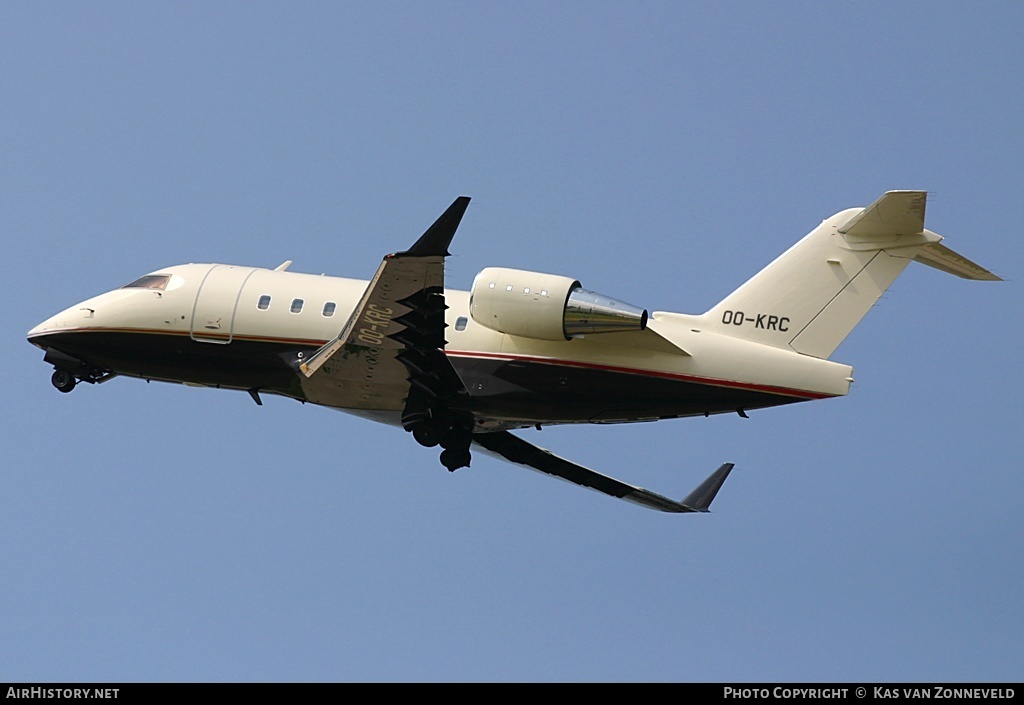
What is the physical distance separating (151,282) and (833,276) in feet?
45.5

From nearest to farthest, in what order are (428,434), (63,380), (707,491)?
(428,434) → (63,380) → (707,491)

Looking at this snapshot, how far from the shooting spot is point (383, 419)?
30.5 meters

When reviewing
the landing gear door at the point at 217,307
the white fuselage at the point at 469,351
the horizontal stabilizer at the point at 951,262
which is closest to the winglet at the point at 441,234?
the white fuselage at the point at 469,351

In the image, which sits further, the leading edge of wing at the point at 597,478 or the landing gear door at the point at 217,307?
the leading edge of wing at the point at 597,478

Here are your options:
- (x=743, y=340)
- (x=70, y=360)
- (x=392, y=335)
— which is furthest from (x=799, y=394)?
(x=70, y=360)

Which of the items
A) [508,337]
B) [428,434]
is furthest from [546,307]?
[428,434]

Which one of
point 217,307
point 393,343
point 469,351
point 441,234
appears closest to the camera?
point 441,234

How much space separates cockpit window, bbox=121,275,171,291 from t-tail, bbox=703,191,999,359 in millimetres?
11149

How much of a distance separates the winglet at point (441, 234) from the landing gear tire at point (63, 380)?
9694mm

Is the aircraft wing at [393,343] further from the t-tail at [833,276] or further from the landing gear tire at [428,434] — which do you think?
the t-tail at [833,276]

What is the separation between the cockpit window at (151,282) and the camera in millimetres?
30594

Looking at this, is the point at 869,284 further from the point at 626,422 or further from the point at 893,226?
the point at 626,422

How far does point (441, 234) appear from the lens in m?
24.9

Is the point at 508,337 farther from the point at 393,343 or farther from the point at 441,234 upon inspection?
the point at 441,234
